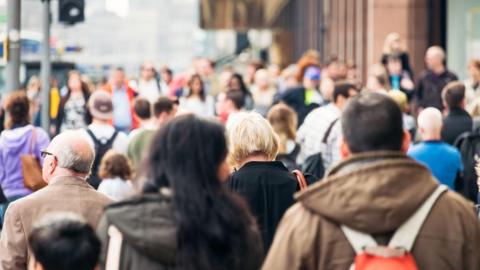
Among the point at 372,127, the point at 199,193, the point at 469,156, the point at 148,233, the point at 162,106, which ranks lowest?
the point at 469,156

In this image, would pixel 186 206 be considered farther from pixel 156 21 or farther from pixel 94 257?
pixel 156 21

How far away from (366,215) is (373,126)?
37 centimetres

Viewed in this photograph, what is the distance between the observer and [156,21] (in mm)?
63344

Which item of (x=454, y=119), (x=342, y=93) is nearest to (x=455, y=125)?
(x=454, y=119)

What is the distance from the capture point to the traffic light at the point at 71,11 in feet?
58.3

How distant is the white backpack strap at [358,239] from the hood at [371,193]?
0.03 meters

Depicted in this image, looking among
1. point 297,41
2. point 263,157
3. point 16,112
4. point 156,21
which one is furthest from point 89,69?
point 263,157

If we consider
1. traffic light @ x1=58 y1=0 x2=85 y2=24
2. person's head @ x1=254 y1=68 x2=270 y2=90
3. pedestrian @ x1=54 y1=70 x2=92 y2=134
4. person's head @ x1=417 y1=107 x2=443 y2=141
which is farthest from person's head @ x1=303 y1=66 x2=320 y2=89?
person's head @ x1=417 y1=107 x2=443 y2=141

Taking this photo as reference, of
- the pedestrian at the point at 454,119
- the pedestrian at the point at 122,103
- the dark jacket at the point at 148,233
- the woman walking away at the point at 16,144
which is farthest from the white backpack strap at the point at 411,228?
the pedestrian at the point at 122,103

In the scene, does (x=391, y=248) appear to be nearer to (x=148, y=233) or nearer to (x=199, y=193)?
(x=199, y=193)

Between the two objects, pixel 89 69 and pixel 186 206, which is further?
pixel 89 69

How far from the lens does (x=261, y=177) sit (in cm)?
766

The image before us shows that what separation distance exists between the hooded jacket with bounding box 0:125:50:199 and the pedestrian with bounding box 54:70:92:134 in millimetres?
5767

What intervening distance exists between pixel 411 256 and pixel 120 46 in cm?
5481
